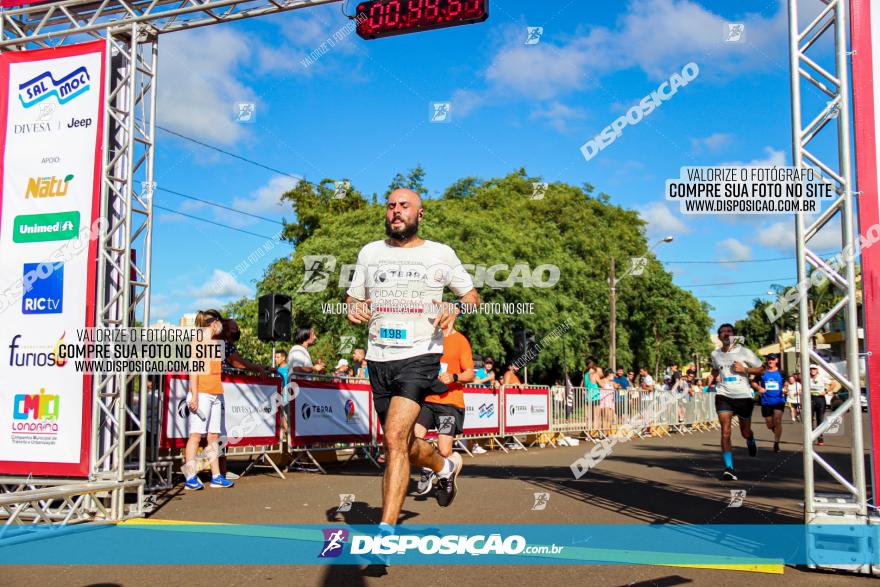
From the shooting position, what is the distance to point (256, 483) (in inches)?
400

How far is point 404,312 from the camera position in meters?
5.08

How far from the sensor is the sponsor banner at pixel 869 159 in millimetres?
5199

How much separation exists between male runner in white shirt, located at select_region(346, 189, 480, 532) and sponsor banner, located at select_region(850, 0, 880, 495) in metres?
2.63

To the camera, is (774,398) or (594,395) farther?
(594,395)

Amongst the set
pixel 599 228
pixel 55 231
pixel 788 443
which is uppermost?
pixel 599 228

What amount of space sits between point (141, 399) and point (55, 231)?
1.81m

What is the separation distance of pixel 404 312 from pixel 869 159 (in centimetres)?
334

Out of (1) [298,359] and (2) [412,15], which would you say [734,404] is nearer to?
(1) [298,359]

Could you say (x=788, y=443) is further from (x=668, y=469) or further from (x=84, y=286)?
(x=84, y=286)

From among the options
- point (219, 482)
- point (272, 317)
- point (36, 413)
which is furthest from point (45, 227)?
point (272, 317)

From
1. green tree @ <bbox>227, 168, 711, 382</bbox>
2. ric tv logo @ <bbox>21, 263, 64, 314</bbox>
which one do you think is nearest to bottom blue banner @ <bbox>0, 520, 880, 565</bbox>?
ric tv logo @ <bbox>21, 263, 64, 314</bbox>

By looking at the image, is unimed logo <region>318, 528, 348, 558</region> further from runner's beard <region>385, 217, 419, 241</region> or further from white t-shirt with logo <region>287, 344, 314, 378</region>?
white t-shirt with logo <region>287, 344, 314, 378</region>

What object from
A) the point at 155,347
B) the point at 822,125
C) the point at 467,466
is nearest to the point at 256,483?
the point at 155,347

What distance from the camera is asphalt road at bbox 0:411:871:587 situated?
15.3ft
